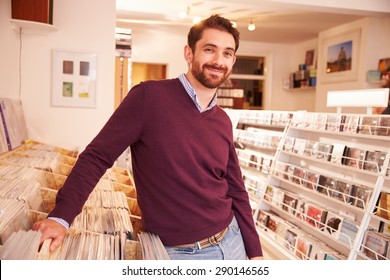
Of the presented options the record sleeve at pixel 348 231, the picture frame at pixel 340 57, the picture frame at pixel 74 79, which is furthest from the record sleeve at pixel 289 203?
the picture frame at pixel 340 57

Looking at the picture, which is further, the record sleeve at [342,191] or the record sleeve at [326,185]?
the record sleeve at [326,185]

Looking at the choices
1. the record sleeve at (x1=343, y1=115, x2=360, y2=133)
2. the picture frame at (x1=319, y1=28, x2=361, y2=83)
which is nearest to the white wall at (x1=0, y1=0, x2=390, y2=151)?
the record sleeve at (x1=343, y1=115, x2=360, y2=133)

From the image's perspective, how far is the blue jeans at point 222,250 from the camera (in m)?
1.13

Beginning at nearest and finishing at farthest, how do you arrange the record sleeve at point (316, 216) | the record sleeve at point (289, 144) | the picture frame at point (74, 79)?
the record sleeve at point (316, 216)
the picture frame at point (74, 79)
the record sleeve at point (289, 144)

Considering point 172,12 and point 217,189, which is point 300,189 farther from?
point 172,12

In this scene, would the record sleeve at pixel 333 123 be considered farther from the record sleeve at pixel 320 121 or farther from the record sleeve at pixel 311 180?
the record sleeve at pixel 311 180

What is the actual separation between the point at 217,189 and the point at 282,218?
2.59 meters

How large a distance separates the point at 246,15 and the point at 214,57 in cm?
498

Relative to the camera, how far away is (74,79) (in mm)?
3098

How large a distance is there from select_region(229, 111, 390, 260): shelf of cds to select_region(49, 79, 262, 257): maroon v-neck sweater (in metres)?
1.66

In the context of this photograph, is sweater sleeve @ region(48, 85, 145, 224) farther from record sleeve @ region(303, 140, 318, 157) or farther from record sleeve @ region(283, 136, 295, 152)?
record sleeve @ region(283, 136, 295, 152)

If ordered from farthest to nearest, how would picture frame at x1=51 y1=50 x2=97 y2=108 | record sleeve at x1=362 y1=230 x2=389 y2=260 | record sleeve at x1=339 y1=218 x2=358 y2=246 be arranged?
picture frame at x1=51 y1=50 x2=97 y2=108 < record sleeve at x1=339 y1=218 x2=358 y2=246 < record sleeve at x1=362 y1=230 x2=389 y2=260

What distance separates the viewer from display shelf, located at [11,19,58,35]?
8.97ft

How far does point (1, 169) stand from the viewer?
5.08 ft
